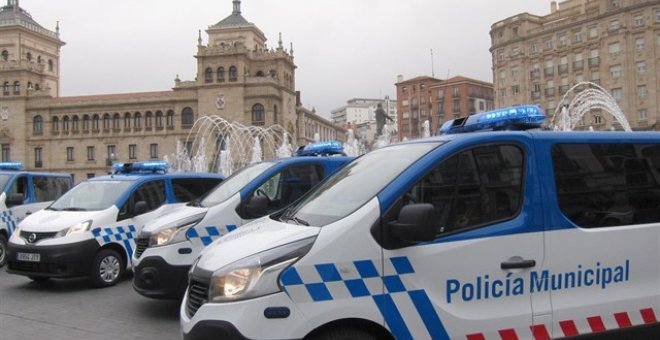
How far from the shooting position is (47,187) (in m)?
12.3

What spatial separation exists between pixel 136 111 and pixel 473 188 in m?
78.3

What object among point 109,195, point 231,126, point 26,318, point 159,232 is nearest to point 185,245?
point 159,232

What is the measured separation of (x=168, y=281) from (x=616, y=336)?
178 inches

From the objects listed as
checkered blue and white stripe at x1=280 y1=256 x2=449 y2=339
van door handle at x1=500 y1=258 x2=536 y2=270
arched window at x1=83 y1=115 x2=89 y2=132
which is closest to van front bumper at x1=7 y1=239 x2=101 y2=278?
checkered blue and white stripe at x1=280 y1=256 x2=449 y2=339

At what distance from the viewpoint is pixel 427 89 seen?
99750 millimetres

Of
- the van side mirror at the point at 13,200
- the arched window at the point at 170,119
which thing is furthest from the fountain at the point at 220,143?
the van side mirror at the point at 13,200

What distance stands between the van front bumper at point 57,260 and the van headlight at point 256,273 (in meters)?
5.71

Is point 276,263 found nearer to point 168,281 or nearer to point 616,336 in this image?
point 616,336

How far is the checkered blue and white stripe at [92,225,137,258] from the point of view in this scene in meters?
8.49

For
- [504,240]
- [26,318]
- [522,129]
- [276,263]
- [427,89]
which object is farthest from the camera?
[427,89]

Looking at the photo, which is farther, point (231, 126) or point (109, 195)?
point (231, 126)

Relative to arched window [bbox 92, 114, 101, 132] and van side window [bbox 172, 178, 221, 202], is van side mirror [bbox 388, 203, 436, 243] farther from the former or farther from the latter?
arched window [bbox 92, 114, 101, 132]

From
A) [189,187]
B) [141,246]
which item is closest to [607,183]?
[141,246]

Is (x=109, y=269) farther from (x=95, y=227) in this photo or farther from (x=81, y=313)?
(x=81, y=313)
